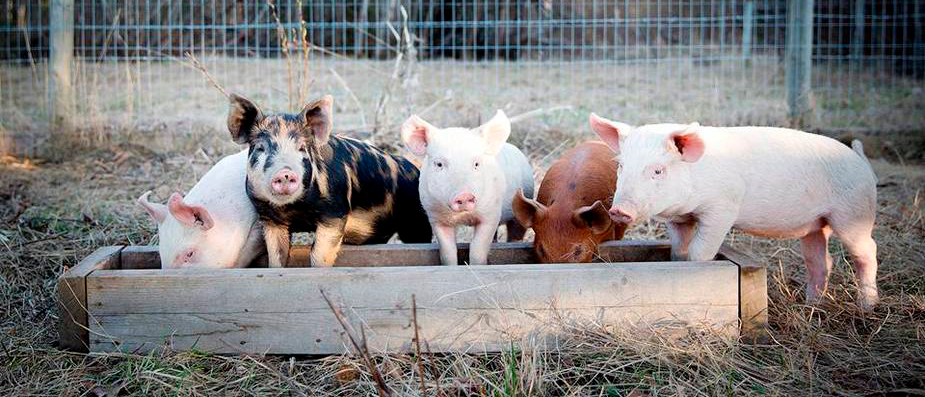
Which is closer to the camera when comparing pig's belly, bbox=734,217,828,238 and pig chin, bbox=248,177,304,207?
pig chin, bbox=248,177,304,207

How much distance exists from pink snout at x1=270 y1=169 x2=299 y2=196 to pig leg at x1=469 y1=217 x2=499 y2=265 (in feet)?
2.66

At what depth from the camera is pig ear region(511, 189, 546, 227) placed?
3.83m

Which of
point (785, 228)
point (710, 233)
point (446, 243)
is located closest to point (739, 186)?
point (710, 233)

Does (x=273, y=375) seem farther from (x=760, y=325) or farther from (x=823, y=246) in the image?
(x=823, y=246)

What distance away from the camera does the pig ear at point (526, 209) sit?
383 cm

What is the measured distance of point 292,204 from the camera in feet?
11.6

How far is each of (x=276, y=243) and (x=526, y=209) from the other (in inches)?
39.8

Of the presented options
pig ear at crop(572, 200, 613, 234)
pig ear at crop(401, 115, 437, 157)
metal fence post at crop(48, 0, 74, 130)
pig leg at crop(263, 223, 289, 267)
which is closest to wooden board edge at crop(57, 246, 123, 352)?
pig leg at crop(263, 223, 289, 267)

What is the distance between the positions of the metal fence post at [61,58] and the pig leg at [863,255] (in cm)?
623

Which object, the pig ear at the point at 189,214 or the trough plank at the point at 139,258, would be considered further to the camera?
the trough plank at the point at 139,258

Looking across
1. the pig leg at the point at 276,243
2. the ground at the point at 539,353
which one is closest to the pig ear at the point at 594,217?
the ground at the point at 539,353

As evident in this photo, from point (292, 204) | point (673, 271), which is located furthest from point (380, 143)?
point (673, 271)

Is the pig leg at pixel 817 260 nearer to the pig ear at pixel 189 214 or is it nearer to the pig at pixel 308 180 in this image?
the pig at pixel 308 180

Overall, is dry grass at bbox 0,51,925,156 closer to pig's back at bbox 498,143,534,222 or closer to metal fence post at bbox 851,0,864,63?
metal fence post at bbox 851,0,864,63
